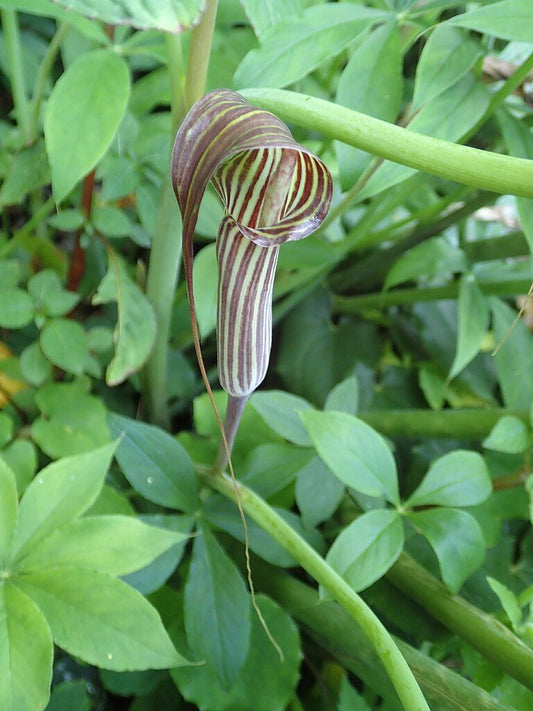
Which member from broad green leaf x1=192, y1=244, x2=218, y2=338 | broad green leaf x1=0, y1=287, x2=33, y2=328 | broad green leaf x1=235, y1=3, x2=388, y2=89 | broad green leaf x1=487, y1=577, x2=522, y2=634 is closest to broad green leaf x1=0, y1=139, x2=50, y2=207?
broad green leaf x1=0, y1=287, x2=33, y2=328

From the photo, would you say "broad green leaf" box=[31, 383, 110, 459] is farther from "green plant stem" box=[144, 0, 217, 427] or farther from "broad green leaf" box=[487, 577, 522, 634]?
"broad green leaf" box=[487, 577, 522, 634]

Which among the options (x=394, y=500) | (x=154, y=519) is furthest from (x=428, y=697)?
(x=154, y=519)

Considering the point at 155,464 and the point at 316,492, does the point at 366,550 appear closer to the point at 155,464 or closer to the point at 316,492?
the point at 316,492

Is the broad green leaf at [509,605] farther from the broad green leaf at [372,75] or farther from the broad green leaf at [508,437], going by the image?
the broad green leaf at [372,75]

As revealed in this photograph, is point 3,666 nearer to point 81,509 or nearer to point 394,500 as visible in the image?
point 81,509

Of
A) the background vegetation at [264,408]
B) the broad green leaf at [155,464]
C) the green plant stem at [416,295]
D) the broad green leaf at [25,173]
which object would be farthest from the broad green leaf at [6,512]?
the green plant stem at [416,295]

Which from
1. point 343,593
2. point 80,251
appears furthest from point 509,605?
point 80,251
